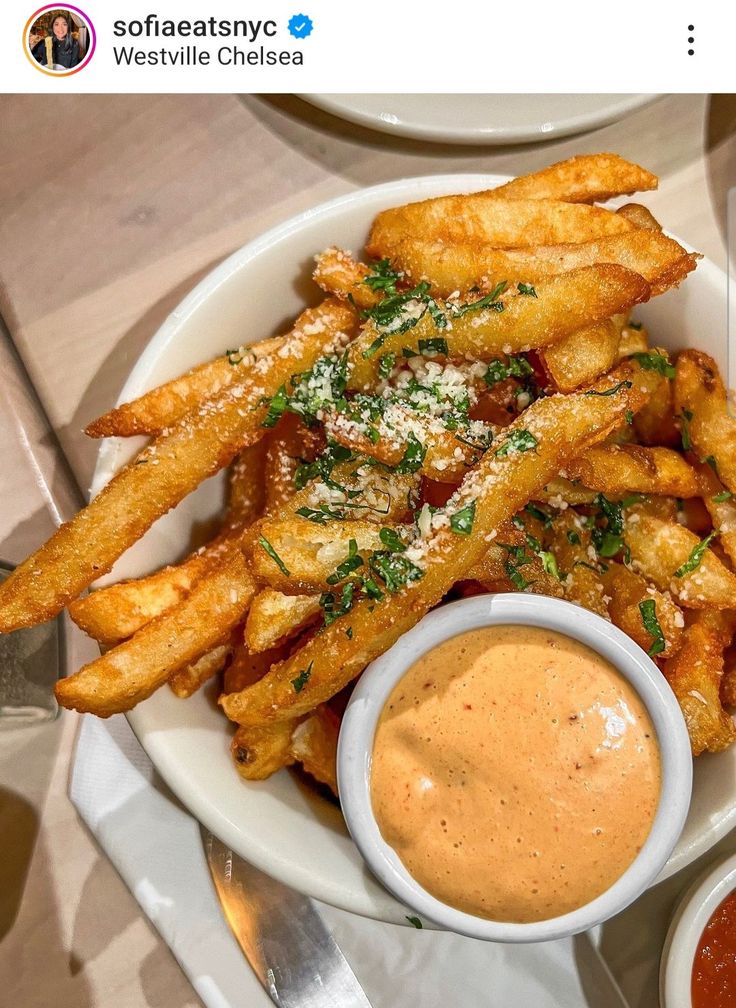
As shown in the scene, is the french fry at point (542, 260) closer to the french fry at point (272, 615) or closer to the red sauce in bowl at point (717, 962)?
the french fry at point (272, 615)

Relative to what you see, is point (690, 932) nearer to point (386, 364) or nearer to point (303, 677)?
point (303, 677)

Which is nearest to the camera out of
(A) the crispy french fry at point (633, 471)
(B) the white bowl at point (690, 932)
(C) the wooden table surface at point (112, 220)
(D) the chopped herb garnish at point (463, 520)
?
(D) the chopped herb garnish at point (463, 520)

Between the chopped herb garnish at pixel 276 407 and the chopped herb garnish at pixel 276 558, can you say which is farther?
the chopped herb garnish at pixel 276 407

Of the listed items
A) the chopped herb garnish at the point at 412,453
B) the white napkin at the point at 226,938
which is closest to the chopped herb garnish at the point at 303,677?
the chopped herb garnish at the point at 412,453

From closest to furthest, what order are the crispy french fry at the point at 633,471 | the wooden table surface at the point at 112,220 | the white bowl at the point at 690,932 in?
the crispy french fry at the point at 633,471 → the white bowl at the point at 690,932 → the wooden table surface at the point at 112,220

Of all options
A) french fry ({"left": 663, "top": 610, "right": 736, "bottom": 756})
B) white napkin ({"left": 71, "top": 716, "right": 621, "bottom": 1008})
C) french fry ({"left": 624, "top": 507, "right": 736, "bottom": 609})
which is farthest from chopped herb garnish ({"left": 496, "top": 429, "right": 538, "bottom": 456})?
white napkin ({"left": 71, "top": 716, "right": 621, "bottom": 1008})
